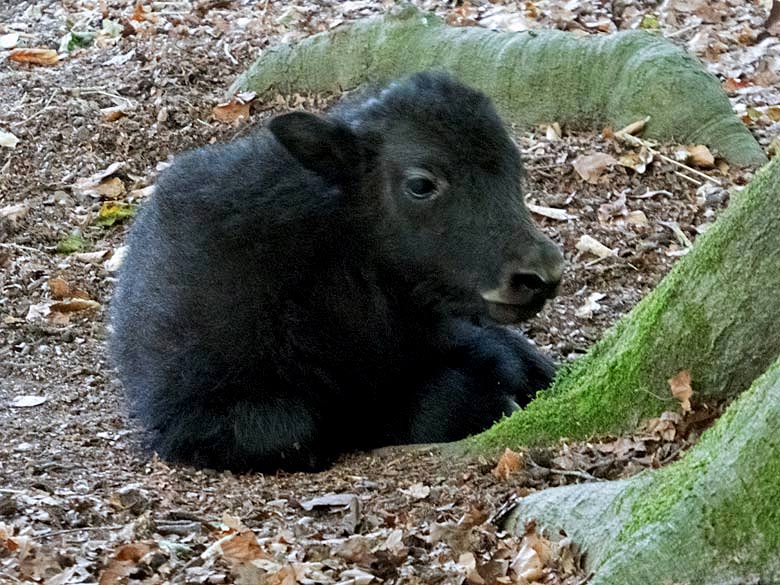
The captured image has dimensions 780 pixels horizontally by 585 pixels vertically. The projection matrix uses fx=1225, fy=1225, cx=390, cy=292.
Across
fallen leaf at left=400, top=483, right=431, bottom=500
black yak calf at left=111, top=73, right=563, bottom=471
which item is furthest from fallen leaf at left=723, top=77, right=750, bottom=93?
fallen leaf at left=400, top=483, right=431, bottom=500

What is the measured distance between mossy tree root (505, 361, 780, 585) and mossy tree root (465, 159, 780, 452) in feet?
3.29

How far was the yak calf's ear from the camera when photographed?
19.7 feet

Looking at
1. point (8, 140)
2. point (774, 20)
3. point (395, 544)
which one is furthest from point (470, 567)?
point (774, 20)

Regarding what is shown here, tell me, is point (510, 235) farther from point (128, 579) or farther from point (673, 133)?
point (673, 133)

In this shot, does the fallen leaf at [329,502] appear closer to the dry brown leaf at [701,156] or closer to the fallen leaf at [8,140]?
the dry brown leaf at [701,156]

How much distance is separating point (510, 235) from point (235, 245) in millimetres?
1462

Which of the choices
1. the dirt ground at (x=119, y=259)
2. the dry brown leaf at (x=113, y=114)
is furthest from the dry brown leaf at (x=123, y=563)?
the dry brown leaf at (x=113, y=114)

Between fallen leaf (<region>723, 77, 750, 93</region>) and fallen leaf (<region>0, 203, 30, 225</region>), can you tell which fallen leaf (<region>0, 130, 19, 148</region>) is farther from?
fallen leaf (<region>723, 77, 750, 93</region>)

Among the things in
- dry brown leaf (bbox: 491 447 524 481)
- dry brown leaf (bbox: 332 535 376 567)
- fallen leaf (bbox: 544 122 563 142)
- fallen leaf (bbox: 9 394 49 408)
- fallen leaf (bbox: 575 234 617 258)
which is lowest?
fallen leaf (bbox: 9 394 49 408)

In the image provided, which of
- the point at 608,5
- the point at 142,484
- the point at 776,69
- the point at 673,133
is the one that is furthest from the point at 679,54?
the point at 142,484

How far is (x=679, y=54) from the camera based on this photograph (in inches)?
369

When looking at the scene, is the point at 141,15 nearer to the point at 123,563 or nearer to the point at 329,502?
the point at 329,502

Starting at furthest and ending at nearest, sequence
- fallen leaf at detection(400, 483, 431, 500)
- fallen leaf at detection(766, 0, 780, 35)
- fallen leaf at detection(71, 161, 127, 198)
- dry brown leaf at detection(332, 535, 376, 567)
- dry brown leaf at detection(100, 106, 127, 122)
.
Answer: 1. fallen leaf at detection(766, 0, 780, 35)
2. dry brown leaf at detection(100, 106, 127, 122)
3. fallen leaf at detection(71, 161, 127, 198)
4. fallen leaf at detection(400, 483, 431, 500)
5. dry brown leaf at detection(332, 535, 376, 567)

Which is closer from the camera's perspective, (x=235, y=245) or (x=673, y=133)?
(x=235, y=245)
